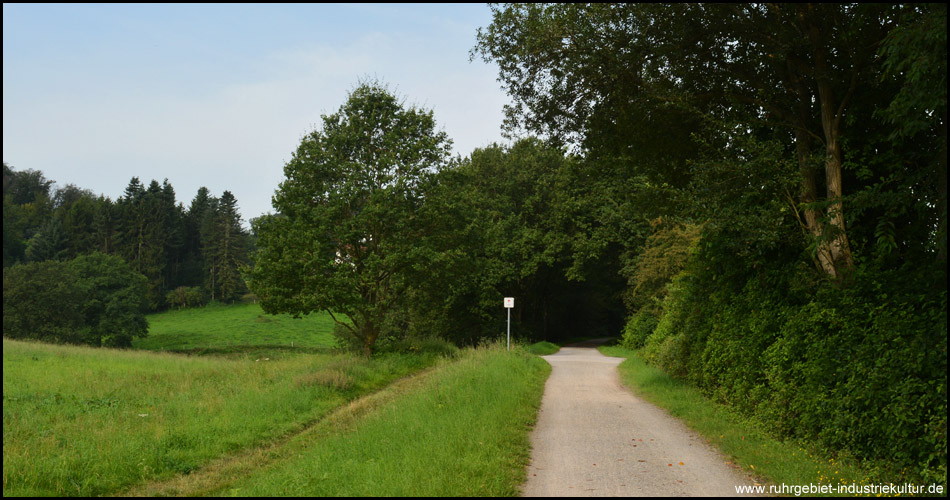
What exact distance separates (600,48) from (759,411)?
7.00 m

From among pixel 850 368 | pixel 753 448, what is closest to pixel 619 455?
pixel 753 448

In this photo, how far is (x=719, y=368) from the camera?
451 inches

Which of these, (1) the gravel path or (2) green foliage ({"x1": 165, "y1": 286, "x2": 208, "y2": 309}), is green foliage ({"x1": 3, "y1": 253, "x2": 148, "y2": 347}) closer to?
(2) green foliage ({"x1": 165, "y1": 286, "x2": 208, "y2": 309})

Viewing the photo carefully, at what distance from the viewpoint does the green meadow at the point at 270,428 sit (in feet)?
22.2

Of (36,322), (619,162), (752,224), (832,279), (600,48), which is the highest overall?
(600,48)

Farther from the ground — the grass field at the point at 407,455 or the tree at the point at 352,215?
the tree at the point at 352,215

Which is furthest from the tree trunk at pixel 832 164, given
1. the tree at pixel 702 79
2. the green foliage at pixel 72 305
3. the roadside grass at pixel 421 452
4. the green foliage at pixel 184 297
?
the green foliage at pixel 184 297

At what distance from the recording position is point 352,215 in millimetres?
23094

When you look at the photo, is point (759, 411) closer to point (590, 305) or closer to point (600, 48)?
point (600, 48)

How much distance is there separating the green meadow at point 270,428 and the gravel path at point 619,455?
1.32ft

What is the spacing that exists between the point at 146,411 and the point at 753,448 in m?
12.2

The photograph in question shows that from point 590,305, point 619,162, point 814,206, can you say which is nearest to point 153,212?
point 590,305

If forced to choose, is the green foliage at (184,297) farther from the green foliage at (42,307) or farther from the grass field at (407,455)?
the grass field at (407,455)

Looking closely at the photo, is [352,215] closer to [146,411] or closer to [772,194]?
[146,411]
